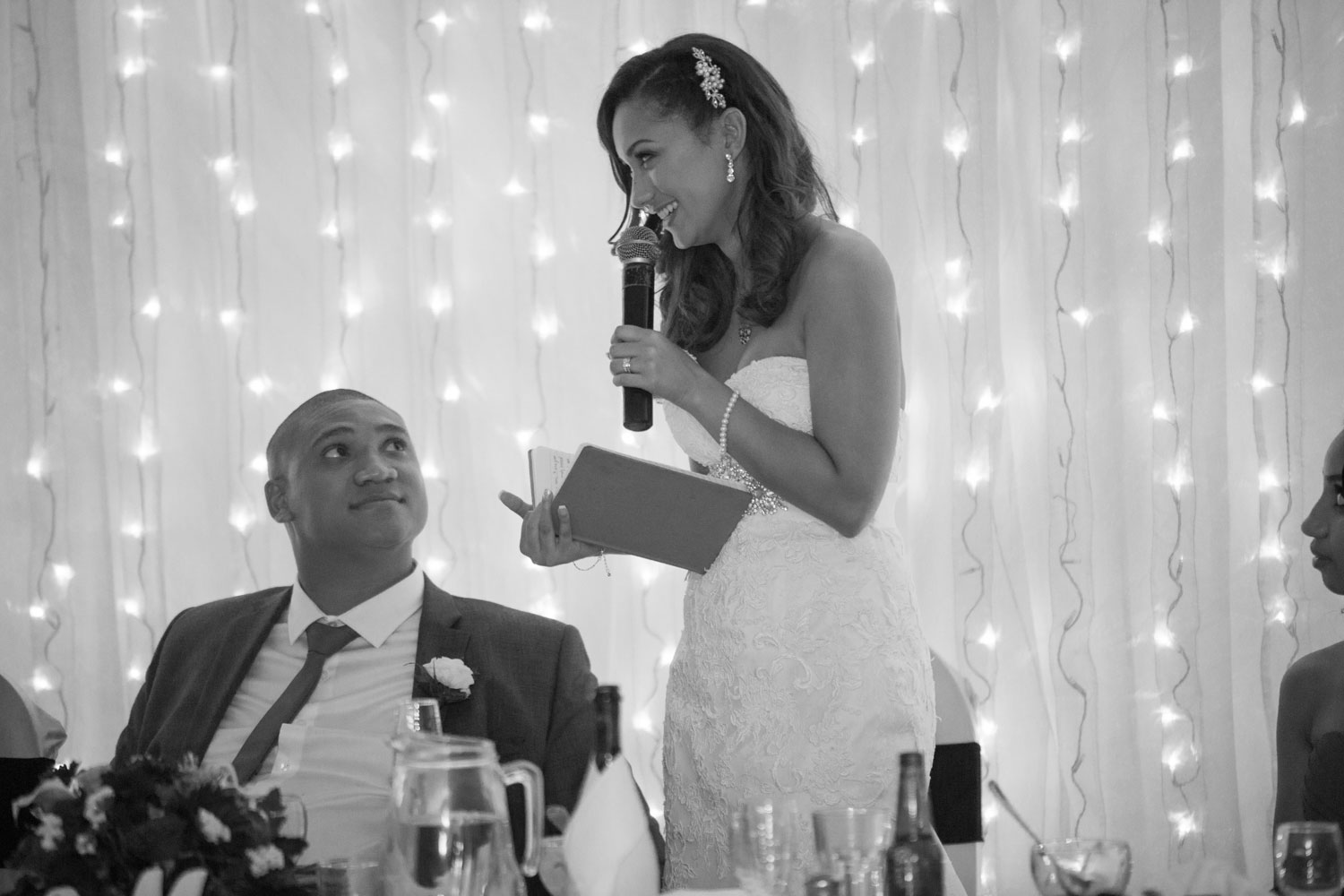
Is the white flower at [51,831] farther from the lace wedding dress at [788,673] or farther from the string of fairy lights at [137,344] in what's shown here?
the string of fairy lights at [137,344]

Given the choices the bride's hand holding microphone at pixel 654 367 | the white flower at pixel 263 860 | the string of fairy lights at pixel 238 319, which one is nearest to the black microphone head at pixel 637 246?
the bride's hand holding microphone at pixel 654 367

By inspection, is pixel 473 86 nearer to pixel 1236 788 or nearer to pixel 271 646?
pixel 271 646

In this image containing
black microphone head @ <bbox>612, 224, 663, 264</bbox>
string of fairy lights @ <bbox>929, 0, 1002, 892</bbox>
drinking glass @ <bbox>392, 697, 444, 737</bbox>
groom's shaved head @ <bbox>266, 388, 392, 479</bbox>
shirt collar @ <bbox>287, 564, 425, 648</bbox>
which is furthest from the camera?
string of fairy lights @ <bbox>929, 0, 1002, 892</bbox>

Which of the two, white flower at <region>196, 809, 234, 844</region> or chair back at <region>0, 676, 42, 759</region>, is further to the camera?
chair back at <region>0, 676, 42, 759</region>

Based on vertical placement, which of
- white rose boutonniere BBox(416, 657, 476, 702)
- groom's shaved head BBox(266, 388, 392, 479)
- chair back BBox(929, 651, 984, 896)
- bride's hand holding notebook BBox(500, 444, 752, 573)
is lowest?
chair back BBox(929, 651, 984, 896)

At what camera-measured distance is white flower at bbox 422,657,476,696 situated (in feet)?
7.52

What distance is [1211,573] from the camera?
11.3 feet

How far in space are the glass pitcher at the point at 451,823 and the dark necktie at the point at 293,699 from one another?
1.31m

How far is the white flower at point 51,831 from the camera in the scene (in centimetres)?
120

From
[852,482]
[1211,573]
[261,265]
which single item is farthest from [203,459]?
[1211,573]

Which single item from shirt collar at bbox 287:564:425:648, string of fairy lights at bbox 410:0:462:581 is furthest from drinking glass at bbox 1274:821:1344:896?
string of fairy lights at bbox 410:0:462:581

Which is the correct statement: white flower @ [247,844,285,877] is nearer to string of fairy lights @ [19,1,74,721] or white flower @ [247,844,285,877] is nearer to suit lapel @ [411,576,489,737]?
Answer: suit lapel @ [411,576,489,737]

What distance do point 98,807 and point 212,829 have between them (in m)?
0.11

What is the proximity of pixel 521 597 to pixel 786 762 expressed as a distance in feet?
5.27
